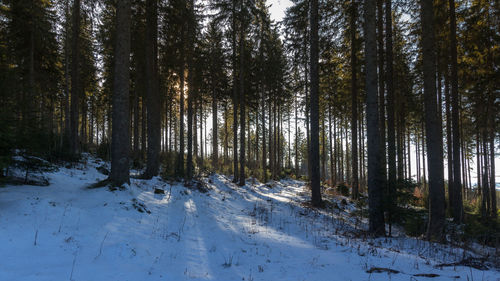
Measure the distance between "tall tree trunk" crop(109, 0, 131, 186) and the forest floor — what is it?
2.93 ft

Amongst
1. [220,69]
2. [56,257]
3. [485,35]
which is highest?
[220,69]

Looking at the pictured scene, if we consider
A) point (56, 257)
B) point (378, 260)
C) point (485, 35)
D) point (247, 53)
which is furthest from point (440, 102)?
point (56, 257)

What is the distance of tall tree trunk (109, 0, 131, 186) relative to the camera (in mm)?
7781

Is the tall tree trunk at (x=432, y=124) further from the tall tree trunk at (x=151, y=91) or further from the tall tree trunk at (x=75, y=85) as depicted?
the tall tree trunk at (x=75, y=85)

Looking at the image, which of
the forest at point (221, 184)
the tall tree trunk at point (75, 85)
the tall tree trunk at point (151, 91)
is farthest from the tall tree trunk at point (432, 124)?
the tall tree trunk at point (75, 85)

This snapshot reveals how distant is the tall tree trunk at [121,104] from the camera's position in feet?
25.5

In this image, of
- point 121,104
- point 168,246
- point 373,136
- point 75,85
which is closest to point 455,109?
point 373,136

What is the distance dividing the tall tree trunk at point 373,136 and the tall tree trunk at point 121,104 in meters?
8.14

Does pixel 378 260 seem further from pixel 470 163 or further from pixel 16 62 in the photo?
pixel 470 163

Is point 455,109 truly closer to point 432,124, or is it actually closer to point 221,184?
point 432,124

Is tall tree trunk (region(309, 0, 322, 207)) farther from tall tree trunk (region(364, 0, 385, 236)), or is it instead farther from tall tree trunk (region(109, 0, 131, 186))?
tall tree trunk (region(109, 0, 131, 186))

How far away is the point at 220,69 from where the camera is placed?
19.3 meters

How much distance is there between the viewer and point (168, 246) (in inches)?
190

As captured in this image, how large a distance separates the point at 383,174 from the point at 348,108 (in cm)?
1407
